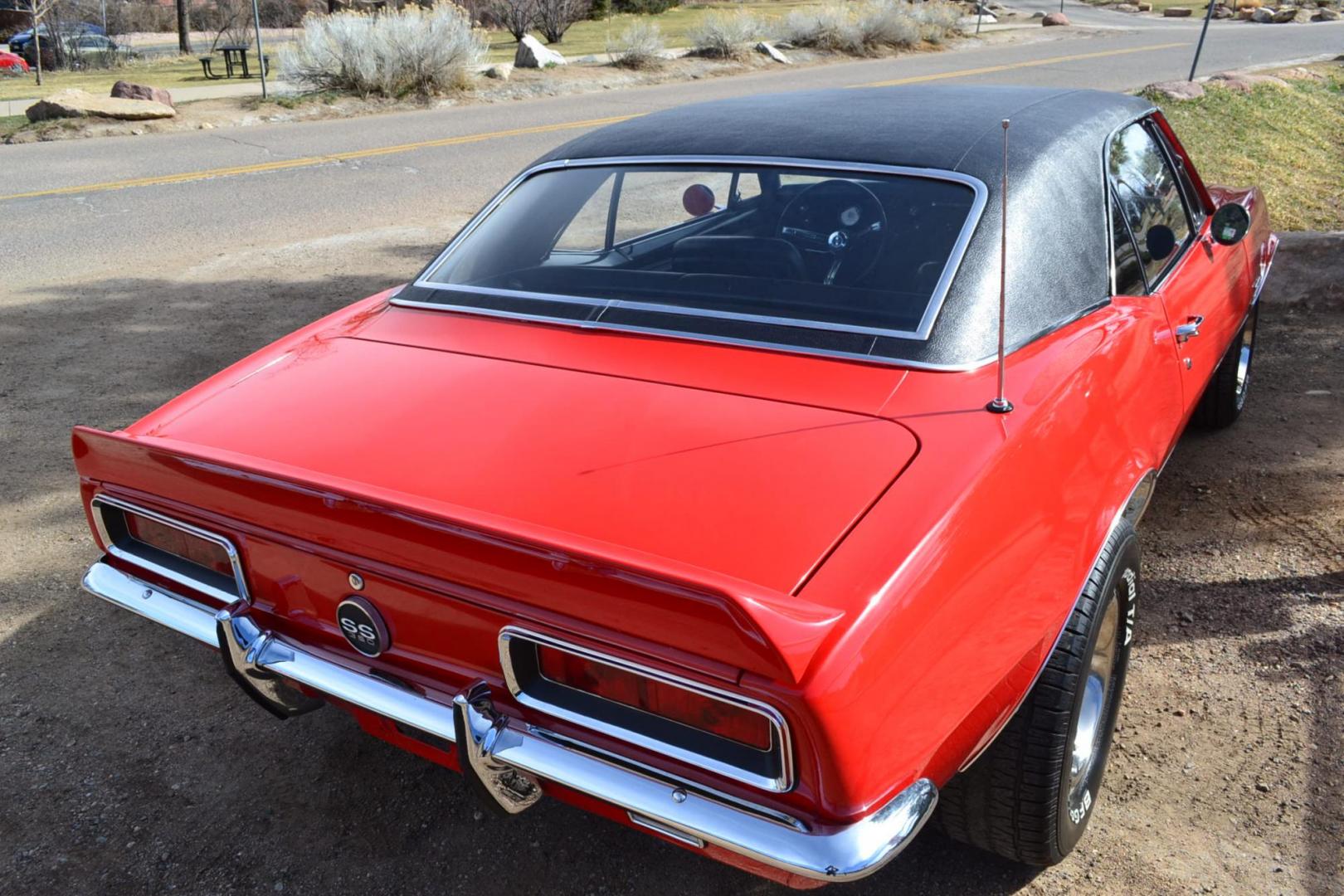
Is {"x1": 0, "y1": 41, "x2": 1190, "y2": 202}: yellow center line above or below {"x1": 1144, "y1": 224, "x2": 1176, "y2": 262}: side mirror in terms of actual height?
below

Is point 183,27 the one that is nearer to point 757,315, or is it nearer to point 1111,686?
point 757,315

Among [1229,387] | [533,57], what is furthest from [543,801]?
[533,57]

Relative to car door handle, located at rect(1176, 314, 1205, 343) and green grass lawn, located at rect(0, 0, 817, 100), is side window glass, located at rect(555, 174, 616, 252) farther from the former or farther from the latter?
green grass lawn, located at rect(0, 0, 817, 100)

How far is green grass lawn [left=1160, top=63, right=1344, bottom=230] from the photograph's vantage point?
28.8 ft

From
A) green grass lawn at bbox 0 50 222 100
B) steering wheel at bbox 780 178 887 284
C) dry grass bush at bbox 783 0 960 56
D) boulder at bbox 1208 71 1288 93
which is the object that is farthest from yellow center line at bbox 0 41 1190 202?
dry grass bush at bbox 783 0 960 56

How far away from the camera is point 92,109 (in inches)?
559

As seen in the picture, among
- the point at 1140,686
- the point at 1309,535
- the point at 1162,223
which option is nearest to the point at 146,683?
the point at 1140,686

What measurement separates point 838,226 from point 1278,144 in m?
9.83

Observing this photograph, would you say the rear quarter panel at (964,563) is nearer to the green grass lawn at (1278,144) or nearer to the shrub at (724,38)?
the green grass lawn at (1278,144)

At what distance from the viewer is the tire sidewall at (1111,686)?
7.54 feet

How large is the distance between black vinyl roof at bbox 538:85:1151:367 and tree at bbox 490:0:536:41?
958 inches

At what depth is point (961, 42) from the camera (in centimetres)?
2606

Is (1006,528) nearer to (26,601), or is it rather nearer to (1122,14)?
(26,601)

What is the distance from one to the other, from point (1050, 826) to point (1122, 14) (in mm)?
43013
